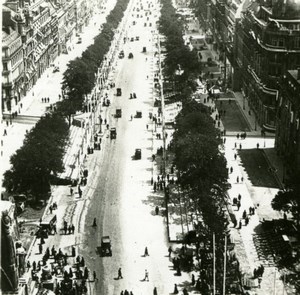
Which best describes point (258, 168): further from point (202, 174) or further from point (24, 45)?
point (24, 45)

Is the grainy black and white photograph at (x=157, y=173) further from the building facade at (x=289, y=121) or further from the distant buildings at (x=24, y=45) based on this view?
the distant buildings at (x=24, y=45)

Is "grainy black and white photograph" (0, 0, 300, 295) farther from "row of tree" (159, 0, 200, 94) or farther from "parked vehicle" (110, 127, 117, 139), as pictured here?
"row of tree" (159, 0, 200, 94)

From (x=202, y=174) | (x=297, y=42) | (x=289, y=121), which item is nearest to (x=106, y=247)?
(x=202, y=174)

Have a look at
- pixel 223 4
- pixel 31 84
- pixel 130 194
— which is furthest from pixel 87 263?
pixel 223 4

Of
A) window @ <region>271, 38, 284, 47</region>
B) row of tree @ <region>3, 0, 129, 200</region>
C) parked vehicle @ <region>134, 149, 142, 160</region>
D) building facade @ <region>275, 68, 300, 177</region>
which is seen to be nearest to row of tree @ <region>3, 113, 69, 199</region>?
row of tree @ <region>3, 0, 129, 200</region>

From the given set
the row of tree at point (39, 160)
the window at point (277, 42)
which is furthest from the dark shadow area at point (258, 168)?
the row of tree at point (39, 160)
